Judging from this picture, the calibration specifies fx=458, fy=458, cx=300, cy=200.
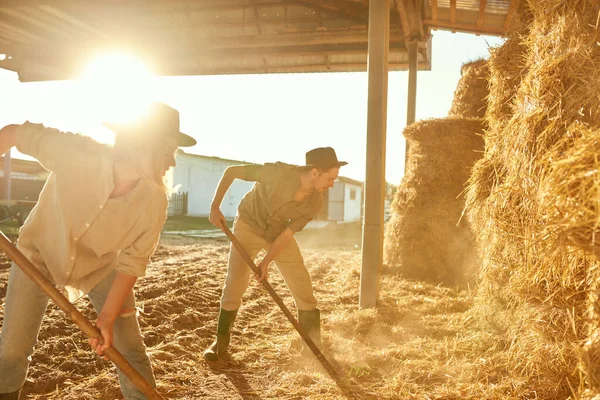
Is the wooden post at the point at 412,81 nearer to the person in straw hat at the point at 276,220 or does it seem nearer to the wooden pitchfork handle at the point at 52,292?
the person in straw hat at the point at 276,220

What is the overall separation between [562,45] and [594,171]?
1.53m

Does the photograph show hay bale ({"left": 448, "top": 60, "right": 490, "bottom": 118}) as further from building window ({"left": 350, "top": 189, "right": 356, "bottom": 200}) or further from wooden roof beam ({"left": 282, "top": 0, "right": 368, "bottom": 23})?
building window ({"left": 350, "top": 189, "right": 356, "bottom": 200})

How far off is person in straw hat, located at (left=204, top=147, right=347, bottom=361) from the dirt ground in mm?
334

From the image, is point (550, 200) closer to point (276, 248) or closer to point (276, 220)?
point (276, 248)

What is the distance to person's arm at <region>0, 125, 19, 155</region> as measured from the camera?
2053 millimetres

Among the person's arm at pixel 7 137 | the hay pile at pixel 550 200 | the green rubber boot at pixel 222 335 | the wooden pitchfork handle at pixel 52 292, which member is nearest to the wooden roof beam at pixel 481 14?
the hay pile at pixel 550 200

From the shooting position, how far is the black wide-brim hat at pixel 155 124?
2.09 meters

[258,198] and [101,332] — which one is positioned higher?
[258,198]

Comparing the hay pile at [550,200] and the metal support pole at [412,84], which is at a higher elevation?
the metal support pole at [412,84]

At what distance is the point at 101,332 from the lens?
2.06m

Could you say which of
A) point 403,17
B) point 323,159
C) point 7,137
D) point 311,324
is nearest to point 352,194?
point 403,17

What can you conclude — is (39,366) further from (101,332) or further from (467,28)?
(467,28)

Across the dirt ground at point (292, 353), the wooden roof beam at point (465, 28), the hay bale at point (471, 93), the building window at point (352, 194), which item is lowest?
the dirt ground at point (292, 353)

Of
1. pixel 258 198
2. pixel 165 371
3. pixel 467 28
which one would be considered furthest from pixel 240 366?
pixel 467 28
